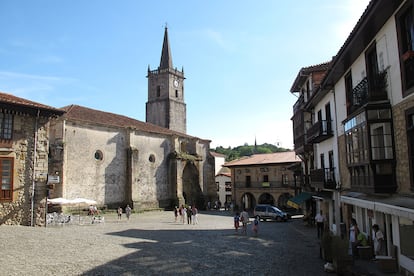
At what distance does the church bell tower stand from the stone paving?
129 ft

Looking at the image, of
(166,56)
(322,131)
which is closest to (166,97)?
(166,56)

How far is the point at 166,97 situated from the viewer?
5625cm

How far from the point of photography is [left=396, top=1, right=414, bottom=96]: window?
28.0ft

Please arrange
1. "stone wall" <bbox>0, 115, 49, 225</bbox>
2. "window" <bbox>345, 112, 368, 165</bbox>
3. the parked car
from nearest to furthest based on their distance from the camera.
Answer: "window" <bbox>345, 112, 368, 165</bbox>, "stone wall" <bbox>0, 115, 49, 225</bbox>, the parked car

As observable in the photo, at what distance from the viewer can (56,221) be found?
20.8 metres

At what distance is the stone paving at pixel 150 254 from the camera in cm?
1010

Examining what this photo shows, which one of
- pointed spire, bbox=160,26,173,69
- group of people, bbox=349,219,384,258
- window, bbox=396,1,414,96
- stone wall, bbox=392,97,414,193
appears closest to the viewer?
window, bbox=396,1,414,96

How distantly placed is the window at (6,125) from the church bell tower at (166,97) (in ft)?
125

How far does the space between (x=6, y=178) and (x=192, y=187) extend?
2809 cm

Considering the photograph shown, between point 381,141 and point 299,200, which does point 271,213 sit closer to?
point 299,200

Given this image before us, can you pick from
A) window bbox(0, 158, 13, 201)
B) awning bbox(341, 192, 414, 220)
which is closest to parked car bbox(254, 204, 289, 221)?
awning bbox(341, 192, 414, 220)

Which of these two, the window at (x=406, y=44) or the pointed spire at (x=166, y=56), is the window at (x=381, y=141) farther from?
the pointed spire at (x=166, y=56)

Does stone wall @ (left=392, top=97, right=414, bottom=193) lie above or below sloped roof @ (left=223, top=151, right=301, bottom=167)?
below

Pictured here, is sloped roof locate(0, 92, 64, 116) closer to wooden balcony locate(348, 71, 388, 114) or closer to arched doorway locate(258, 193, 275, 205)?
wooden balcony locate(348, 71, 388, 114)
